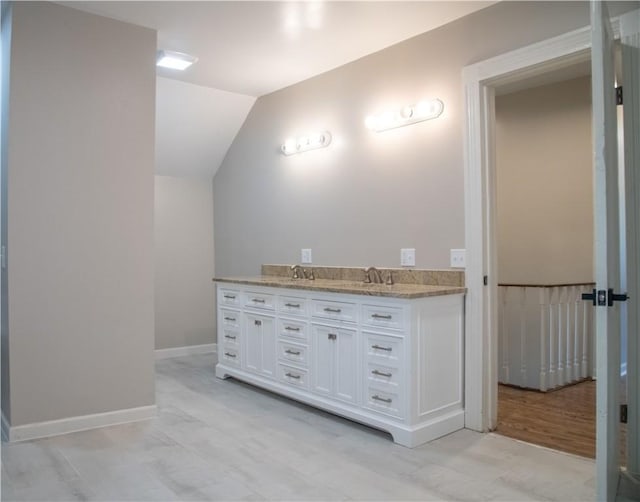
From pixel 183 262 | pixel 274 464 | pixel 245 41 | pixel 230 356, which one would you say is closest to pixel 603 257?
pixel 274 464

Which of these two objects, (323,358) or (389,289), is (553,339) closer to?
(389,289)

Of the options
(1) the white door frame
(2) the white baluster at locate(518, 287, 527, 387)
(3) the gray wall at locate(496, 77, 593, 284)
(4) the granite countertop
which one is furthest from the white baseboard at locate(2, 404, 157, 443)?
(3) the gray wall at locate(496, 77, 593, 284)

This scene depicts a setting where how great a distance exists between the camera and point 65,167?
310 cm

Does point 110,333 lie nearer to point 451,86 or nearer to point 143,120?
point 143,120

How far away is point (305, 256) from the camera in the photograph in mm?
4332

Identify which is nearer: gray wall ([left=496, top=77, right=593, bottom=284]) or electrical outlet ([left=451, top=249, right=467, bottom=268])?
electrical outlet ([left=451, top=249, right=467, bottom=268])

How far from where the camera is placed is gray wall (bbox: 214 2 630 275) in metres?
3.13

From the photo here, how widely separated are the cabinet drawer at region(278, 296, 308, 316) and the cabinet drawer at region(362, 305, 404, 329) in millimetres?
568

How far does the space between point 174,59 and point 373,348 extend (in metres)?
2.45

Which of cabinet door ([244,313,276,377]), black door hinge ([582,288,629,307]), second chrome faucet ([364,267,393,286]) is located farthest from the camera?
cabinet door ([244,313,276,377])

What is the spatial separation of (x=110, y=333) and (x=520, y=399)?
9.51 feet

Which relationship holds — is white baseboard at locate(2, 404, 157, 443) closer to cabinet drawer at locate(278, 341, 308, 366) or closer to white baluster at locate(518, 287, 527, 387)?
cabinet drawer at locate(278, 341, 308, 366)

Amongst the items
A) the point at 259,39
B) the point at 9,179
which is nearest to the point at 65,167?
the point at 9,179

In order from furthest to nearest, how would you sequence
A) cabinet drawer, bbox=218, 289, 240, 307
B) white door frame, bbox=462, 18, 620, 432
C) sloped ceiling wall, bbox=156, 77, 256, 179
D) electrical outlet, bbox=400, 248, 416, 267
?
sloped ceiling wall, bbox=156, 77, 256, 179 → cabinet drawer, bbox=218, 289, 240, 307 → electrical outlet, bbox=400, 248, 416, 267 → white door frame, bbox=462, 18, 620, 432
